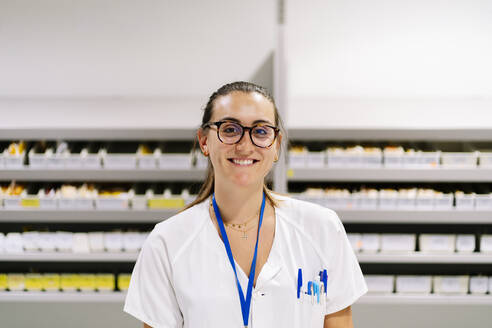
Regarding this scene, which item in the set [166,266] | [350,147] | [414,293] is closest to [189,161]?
[350,147]

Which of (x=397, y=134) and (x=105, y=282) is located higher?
(x=397, y=134)

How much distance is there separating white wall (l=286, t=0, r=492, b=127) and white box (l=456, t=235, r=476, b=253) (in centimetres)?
99

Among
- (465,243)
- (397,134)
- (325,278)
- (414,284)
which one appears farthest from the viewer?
(414,284)

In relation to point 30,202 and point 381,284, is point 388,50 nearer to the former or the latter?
point 381,284

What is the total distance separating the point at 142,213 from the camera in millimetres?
2578

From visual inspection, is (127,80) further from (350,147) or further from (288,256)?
(288,256)

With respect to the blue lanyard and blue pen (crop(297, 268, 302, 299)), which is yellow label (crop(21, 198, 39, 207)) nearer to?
the blue lanyard

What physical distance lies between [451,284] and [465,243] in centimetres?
30

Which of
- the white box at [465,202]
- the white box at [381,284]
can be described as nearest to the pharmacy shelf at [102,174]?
the white box at [381,284]

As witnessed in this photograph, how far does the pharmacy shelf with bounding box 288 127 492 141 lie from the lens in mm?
2439

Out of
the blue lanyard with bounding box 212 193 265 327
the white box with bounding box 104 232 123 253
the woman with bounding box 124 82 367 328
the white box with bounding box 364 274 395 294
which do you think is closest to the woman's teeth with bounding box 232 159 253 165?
the woman with bounding box 124 82 367 328

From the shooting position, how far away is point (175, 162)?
257 centimetres

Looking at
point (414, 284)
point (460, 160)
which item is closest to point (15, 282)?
point (414, 284)

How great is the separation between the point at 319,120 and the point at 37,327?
7.71 feet
